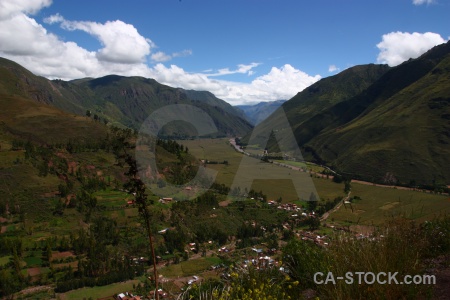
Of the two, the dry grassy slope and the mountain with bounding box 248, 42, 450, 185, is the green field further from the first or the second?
the dry grassy slope

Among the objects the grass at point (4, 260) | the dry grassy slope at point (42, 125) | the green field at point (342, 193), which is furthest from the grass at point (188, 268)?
the dry grassy slope at point (42, 125)

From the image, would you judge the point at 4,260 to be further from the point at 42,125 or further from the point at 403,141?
the point at 403,141

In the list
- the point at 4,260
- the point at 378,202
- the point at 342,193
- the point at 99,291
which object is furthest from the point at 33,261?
the point at 342,193

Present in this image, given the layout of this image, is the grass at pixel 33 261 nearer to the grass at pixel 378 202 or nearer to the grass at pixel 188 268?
the grass at pixel 188 268

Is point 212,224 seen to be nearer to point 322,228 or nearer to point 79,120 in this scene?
point 322,228

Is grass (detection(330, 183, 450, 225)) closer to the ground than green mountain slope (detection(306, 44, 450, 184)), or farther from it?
closer to the ground

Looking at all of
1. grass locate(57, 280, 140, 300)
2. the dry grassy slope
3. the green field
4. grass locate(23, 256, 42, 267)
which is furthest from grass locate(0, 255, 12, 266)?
the green field

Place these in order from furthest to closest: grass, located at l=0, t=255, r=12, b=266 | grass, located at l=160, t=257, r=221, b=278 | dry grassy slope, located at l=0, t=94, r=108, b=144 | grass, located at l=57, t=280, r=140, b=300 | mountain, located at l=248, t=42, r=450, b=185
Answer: mountain, located at l=248, t=42, r=450, b=185 < dry grassy slope, located at l=0, t=94, r=108, b=144 < grass, located at l=160, t=257, r=221, b=278 < grass, located at l=0, t=255, r=12, b=266 < grass, located at l=57, t=280, r=140, b=300

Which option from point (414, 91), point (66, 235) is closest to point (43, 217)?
point (66, 235)
